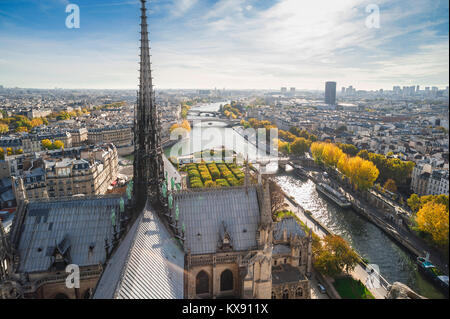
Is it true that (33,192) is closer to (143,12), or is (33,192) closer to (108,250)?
(108,250)

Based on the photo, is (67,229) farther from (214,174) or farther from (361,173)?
(361,173)

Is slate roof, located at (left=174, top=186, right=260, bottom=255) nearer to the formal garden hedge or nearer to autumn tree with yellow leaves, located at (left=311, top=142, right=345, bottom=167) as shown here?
the formal garden hedge

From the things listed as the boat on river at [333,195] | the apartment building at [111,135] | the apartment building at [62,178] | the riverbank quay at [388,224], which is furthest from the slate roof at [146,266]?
the apartment building at [111,135]

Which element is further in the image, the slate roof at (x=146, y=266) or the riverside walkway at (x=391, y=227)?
the riverside walkway at (x=391, y=227)

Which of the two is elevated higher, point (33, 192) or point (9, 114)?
point (9, 114)

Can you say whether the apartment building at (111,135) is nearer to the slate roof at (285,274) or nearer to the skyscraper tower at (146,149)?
the slate roof at (285,274)
